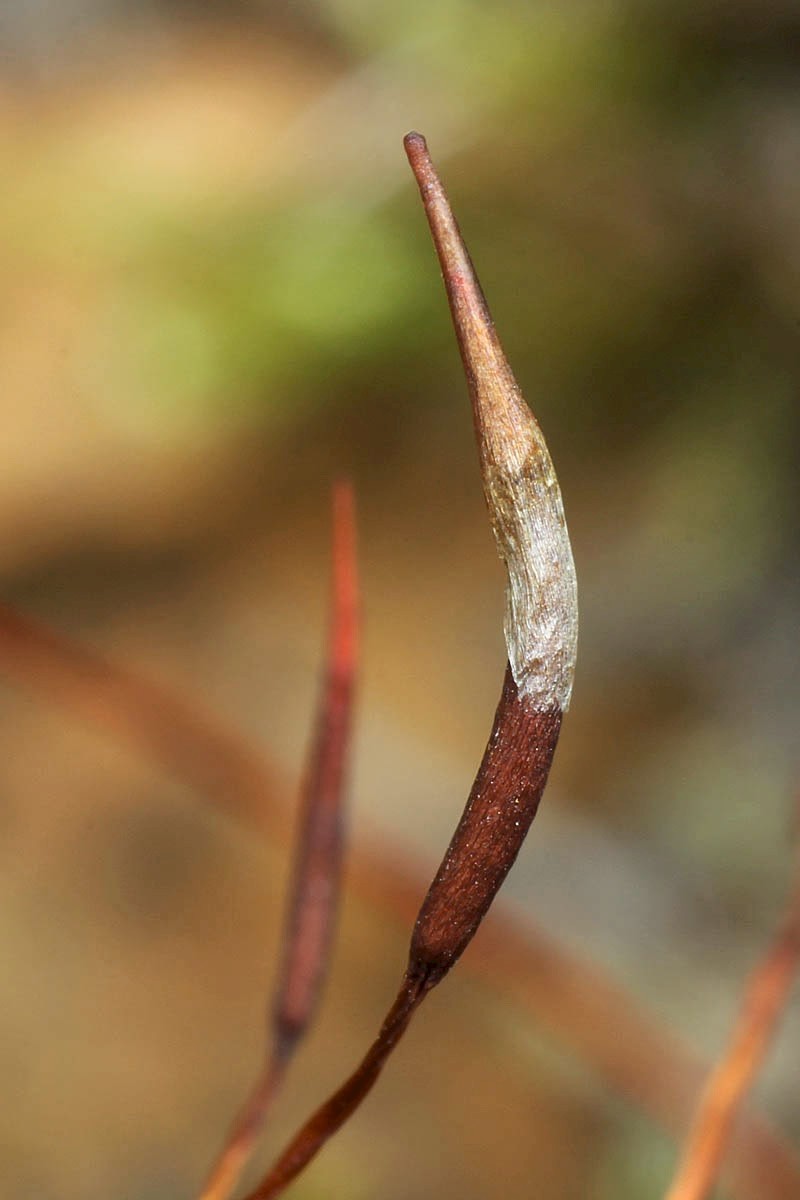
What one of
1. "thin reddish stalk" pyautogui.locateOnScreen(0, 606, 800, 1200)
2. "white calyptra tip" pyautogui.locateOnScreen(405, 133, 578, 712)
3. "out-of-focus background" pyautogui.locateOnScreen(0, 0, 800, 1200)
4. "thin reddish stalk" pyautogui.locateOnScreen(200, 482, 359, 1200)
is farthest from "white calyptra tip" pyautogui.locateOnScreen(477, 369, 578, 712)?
"out-of-focus background" pyautogui.locateOnScreen(0, 0, 800, 1200)

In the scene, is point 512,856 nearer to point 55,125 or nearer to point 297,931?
point 297,931

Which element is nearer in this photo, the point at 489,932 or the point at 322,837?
the point at 322,837

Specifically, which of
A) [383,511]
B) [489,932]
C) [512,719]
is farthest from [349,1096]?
[383,511]

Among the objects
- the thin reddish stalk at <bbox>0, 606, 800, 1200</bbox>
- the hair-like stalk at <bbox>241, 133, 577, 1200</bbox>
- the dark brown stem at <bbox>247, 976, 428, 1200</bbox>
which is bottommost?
the thin reddish stalk at <bbox>0, 606, 800, 1200</bbox>

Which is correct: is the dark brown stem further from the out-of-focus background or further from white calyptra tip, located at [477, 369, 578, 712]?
the out-of-focus background

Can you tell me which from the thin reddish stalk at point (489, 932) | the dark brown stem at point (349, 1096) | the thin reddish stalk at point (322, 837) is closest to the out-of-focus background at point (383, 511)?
the thin reddish stalk at point (489, 932)

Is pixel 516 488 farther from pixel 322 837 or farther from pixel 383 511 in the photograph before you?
pixel 383 511

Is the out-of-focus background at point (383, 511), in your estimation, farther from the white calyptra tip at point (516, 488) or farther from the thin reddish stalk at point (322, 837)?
the white calyptra tip at point (516, 488)
